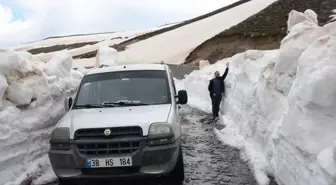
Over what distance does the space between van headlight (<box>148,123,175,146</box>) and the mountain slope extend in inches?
1335

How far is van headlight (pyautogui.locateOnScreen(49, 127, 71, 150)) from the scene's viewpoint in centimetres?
620

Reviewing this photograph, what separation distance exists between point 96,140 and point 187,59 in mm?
47870

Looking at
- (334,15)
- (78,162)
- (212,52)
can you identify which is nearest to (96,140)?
(78,162)

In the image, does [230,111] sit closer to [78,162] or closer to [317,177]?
[78,162]

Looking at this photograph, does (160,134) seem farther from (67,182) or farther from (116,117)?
(67,182)

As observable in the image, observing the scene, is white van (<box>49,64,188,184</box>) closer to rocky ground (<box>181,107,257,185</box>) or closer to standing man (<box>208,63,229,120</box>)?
rocky ground (<box>181,107,257,185</box>)

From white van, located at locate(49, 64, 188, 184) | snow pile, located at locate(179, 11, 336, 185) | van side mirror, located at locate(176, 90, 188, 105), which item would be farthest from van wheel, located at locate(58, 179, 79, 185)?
snow pile, located at locate(179, 11, 336, 185)

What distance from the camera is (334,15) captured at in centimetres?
3962

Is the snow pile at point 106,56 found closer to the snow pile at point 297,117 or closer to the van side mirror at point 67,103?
the snow pile at point 297,117

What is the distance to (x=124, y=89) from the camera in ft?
24.6

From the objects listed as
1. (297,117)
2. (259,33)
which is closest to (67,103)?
(297,117)

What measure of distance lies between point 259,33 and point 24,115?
38.4 metres

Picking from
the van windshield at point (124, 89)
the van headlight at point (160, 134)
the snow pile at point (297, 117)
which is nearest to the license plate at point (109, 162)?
the van headlight at point (160, 134)

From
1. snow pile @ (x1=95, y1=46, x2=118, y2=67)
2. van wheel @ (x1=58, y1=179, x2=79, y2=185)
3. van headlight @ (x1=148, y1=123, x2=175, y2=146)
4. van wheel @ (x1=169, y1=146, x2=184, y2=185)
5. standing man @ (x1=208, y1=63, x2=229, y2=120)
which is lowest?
snow pile @ (x1=95, y1=46, x2=118, y2=67)
